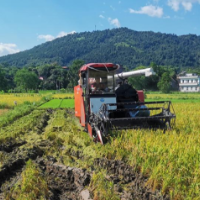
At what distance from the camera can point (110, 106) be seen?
8.23 m

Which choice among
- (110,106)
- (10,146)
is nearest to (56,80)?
(110,106)

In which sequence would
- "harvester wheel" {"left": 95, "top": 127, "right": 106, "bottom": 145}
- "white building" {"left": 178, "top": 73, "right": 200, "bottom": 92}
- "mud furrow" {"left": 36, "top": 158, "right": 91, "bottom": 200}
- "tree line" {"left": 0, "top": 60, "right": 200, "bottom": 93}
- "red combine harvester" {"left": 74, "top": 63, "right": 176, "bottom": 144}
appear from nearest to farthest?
"mud furrow" {"left": 36, "top": 158, "right": 91, "bottom": 200}, "harvester wheel" {"left": 95, "top": 127, "right": 106, "bottom": 145}, "red combine harvester" {"left": 74, "top": 63, "right": 176, "bottom": 144}, "tree line" {"left": 0, "top": 60, "right": 200, "bottom": 93}, "white building" {"left": 178, "top": 73, "right": 200, "bottom": 92}

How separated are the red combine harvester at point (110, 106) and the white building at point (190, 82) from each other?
83609 mm

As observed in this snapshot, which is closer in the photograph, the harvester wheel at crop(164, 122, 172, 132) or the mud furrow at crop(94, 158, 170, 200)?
the mud furrow at crop(94, 158, 170, 200)

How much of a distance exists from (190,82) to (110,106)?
86.4 meters

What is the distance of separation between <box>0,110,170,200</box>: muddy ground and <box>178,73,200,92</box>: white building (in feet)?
289

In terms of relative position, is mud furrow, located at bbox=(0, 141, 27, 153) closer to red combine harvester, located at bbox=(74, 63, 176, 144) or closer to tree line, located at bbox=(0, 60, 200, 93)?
red combine harvester, located at bbox=(74, 63, 176, 144)

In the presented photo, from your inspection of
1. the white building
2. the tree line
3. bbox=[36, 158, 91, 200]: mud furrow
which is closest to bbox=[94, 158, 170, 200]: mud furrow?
bbox=[36, 158, 91, 200]: mud furrow

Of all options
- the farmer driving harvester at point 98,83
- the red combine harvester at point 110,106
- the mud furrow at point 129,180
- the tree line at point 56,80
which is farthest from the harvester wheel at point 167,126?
the tree line at point 56,80

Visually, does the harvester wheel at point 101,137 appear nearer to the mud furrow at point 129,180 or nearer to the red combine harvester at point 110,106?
the red combine harvester at point 110,106

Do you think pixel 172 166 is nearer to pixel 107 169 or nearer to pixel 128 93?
pixel 107 169

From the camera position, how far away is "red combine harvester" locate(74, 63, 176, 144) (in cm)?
720

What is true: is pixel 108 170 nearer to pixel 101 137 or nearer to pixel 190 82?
pixel 101 137

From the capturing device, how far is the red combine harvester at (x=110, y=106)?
7203 mm
